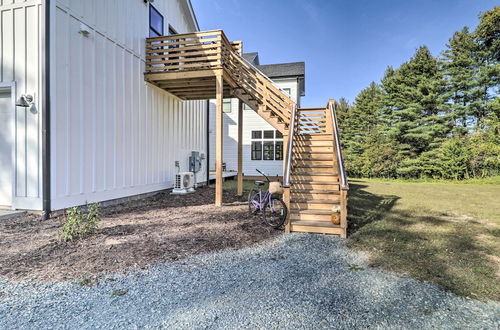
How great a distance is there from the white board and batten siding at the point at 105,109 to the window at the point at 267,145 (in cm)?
702

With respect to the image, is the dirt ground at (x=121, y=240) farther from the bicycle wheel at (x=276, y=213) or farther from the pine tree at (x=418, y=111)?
the pine tree at (x=418, y=111)

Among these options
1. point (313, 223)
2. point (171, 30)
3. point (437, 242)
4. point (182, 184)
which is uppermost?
point (171, 30)

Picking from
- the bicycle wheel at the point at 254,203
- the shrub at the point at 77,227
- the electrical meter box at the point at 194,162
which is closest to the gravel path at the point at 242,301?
the shrub at the point at 77,227

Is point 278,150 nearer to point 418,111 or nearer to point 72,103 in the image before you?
point 418,111

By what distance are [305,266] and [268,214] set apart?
2.44m

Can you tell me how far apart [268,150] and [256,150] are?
712 millimetres

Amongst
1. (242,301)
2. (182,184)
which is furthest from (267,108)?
(242,301)

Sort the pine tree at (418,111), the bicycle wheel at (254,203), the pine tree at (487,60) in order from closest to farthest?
1. the bicycle wheel at (254,203)
2. the pine tree at (487,60)
3. the pine tree at (418,111)

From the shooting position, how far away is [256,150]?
15258 millimetres

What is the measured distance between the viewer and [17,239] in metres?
3.63

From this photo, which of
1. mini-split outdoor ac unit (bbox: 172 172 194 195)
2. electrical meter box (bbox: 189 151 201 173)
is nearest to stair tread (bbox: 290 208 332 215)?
mini-split outdoor ac unit (bbox: 172 172 194 195)

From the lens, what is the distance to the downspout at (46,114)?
4.60 meters

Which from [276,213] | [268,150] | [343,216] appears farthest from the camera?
[268,150]

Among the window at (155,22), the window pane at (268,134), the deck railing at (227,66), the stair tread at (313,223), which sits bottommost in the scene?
the stair tread at (313,223)
